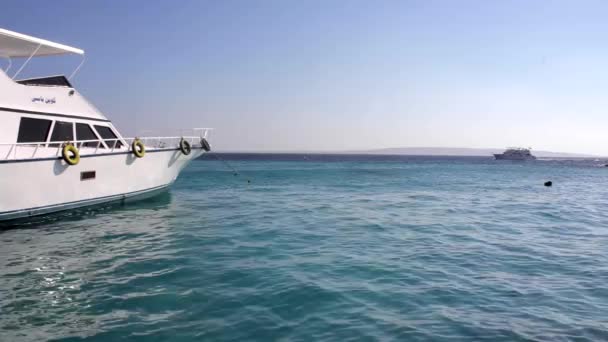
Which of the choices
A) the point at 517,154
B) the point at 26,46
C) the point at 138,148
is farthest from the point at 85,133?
the point at 517,154

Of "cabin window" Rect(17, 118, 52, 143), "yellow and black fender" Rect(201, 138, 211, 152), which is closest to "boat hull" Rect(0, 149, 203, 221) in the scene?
"cabin window" Rect(17, 118, 52, 143)

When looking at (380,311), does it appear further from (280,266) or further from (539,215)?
(539,215)

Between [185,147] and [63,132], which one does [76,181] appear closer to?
[63,132]

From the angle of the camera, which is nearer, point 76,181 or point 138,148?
point 76,181

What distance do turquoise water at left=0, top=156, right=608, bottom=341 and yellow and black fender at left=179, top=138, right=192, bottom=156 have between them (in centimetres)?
559

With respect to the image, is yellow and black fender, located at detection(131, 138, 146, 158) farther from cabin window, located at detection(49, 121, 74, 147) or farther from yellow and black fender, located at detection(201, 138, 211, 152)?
yellow and black fender, located at detection(201, 138, 211, 152)

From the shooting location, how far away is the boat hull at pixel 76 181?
38.8ft

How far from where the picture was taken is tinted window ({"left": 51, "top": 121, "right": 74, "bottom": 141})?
560 inches

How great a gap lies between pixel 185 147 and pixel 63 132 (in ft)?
18.2

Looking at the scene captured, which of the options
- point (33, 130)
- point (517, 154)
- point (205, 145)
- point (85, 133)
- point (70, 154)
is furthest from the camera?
point (517, 154)

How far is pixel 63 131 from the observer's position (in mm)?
14539

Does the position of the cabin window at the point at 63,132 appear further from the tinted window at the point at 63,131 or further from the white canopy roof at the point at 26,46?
the white canopy roof at the point at 26,46

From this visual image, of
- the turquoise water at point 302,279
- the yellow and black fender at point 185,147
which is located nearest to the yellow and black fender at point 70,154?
the turquoise water at point 302,279

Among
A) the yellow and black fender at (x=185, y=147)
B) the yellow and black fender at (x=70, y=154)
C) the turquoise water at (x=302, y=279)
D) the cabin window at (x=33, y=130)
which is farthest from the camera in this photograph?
the yellow and black fender at (x=185, y=147)
